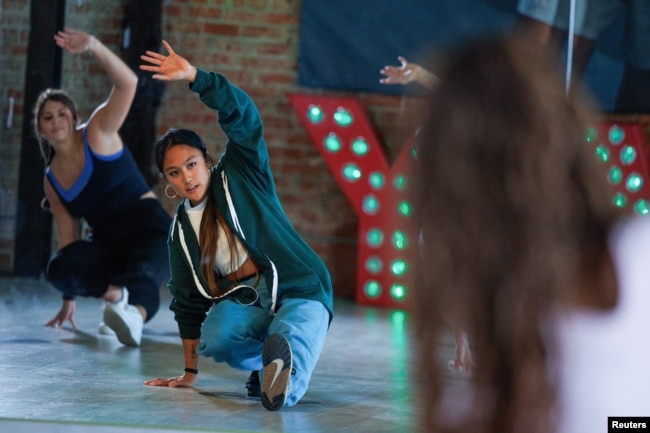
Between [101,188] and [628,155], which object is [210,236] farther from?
[628,155]

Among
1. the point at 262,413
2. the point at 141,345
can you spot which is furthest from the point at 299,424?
the point at 141,345

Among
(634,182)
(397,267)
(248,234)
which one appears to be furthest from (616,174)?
(248,234)

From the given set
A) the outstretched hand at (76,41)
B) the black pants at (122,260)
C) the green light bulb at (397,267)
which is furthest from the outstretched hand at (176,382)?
the green light bulb at (397,267)

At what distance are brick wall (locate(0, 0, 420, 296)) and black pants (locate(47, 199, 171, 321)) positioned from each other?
1148mm

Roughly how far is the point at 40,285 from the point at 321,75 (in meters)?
1.53

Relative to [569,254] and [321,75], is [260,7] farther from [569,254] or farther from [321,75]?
[569,254]

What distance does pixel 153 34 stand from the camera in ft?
14.9

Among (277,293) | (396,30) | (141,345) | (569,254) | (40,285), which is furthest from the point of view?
(396,30)

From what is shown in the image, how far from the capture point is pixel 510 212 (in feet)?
2.14

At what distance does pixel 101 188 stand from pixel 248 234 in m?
1.14

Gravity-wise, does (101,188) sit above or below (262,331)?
above

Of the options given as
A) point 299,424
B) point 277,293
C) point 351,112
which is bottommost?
point 299,424

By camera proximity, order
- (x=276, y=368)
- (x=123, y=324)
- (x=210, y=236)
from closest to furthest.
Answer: (x=276, y=368) → (x=210, y=236) → (x=123, y=324)

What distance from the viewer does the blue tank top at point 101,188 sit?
3.33 m
